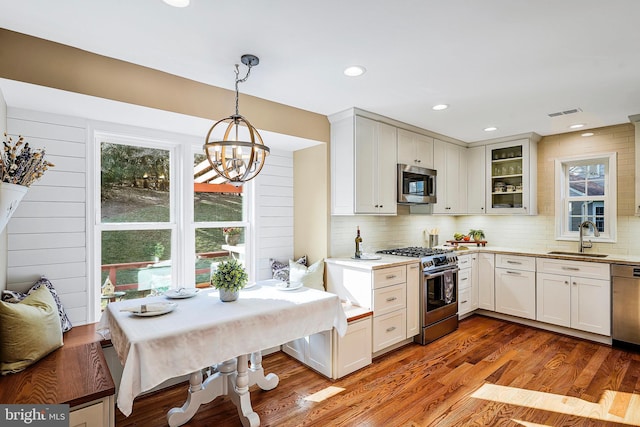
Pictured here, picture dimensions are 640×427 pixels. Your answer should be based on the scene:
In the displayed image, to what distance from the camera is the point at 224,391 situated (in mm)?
2549

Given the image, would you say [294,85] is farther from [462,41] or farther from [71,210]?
[71,210]

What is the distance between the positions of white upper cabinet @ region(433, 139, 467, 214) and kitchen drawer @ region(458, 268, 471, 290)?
0.85 metres

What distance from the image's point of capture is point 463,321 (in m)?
4.51

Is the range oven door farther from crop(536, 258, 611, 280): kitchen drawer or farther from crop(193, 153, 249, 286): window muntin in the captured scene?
crop(193, 153, 249, 286): window muntin

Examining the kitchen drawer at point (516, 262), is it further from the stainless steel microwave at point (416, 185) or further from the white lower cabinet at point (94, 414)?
the white lower cabinet at point (94, 414)

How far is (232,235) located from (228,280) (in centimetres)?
142

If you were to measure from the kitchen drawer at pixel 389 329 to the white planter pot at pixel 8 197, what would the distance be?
9.09 feet

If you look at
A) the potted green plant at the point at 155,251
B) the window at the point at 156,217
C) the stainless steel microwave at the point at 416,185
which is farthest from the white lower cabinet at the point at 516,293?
the potted green plant at the point at 155,251

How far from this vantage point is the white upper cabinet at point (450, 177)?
4.62m

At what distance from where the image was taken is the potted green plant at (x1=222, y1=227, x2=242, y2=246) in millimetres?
3631

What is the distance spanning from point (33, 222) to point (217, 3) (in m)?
2.13

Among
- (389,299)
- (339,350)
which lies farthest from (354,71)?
(339,350)

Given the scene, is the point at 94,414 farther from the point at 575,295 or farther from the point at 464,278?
the point at 575,295

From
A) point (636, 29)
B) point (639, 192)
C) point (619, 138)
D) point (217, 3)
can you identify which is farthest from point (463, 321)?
point (217, 3)
